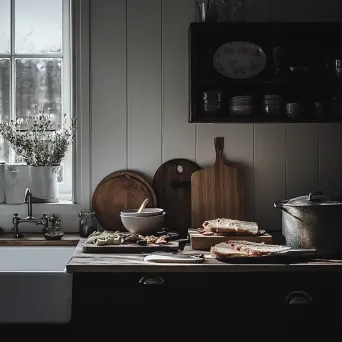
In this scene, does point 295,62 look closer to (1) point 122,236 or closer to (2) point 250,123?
(2) point 250,123

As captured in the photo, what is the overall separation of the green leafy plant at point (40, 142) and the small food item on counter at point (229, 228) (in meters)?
0.87

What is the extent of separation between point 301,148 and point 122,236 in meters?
1.08

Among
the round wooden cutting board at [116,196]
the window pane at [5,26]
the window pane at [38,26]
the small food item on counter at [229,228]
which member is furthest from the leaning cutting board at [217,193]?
the window pane at [5,26]

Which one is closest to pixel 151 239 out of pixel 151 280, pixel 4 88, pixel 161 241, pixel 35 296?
pixel 161 241

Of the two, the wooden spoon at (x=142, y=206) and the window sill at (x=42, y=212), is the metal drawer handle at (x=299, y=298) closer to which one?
the wooden spoon at (x=142, y=206)

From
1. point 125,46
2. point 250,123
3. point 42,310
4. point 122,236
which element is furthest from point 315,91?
point 42,310

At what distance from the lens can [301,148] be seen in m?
3.39

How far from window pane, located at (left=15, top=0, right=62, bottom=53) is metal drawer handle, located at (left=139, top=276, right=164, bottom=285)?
148cm

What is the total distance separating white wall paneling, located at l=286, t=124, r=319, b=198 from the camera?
3393mm

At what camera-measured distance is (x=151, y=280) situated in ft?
8.64

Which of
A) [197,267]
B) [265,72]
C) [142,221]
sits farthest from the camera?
[265,72]

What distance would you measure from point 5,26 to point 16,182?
2.80 ft

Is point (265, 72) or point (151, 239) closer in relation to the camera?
point (151, 239)

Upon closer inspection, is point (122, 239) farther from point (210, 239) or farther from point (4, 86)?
point (4, 86)
